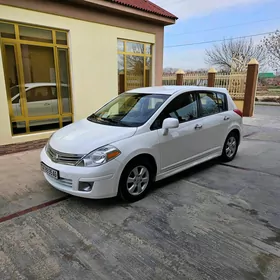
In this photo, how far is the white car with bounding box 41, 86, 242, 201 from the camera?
10.3 ft

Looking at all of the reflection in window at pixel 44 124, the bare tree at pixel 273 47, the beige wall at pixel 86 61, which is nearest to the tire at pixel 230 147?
the beige wall at pixel 86 61

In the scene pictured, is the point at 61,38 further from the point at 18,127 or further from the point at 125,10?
the point at 18,127

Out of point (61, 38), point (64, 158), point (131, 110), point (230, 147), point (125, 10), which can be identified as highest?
point (125, 10)

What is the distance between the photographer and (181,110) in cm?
407

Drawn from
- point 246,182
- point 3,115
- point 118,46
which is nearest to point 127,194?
point 246,182

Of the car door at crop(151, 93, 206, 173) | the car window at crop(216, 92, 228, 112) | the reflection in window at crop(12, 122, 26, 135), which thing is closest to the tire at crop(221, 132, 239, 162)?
the car window at crop(216, 92, 228, 112)

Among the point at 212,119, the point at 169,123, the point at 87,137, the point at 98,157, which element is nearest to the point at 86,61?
the point at 212,119

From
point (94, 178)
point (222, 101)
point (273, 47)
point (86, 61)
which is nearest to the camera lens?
point (94, 178)

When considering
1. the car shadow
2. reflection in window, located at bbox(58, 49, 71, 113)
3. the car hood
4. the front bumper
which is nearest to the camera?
the front bumper

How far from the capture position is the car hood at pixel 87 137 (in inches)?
126

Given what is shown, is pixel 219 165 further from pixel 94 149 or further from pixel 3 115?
pixel 3 115

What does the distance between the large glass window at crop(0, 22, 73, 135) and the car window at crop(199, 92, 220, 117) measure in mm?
4327

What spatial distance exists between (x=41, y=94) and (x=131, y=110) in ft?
12.7

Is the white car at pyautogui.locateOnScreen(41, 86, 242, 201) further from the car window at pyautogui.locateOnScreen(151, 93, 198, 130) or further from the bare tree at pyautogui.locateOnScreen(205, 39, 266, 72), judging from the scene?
the bare tree at pyautogui.locateOnScreen(205, 39, 266, 72)
